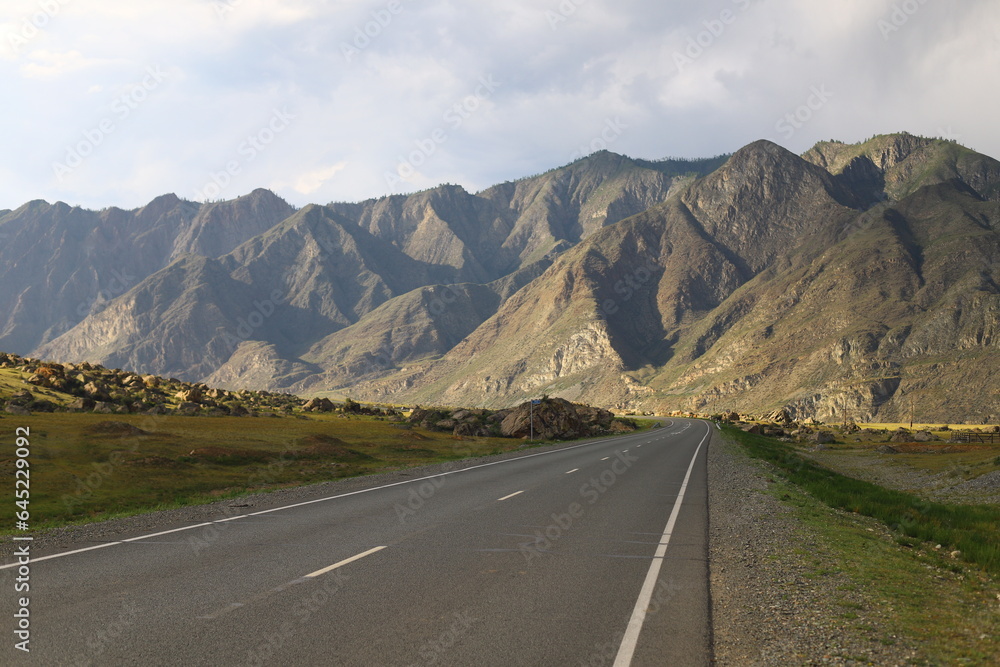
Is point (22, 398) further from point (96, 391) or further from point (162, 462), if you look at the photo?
point (162, 462)

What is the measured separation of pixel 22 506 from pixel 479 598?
46.5 feet

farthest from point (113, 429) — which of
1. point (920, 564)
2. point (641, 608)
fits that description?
point (920, 564)

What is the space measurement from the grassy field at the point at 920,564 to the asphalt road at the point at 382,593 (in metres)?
2.12

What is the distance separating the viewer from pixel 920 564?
10.4 m

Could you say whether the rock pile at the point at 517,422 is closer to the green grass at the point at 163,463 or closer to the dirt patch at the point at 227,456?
the green grass at the point at 163,463

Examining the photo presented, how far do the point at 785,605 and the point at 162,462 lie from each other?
23044 mm

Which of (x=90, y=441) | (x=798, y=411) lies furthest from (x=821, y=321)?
(x=90, y=441)

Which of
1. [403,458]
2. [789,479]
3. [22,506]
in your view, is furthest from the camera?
[403,458]

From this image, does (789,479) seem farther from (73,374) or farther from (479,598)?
(73,374)

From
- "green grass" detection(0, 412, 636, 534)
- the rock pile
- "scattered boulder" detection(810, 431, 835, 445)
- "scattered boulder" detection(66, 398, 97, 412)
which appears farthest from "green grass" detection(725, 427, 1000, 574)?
"scattered boulder" detection(810, 431, 835, 445)

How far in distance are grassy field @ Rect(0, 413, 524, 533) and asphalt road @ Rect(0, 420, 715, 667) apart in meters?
6.51

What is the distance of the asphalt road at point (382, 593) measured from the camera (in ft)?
20.4

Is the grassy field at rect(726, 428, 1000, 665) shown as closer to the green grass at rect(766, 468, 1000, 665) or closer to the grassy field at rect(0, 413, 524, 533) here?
the green grass at rect(766, 468, 1000, 665)

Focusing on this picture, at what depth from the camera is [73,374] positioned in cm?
5384
